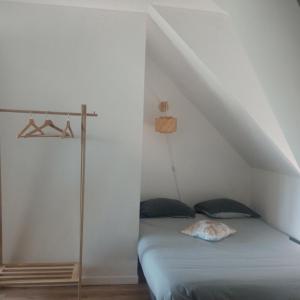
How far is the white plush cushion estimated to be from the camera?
2.85 m

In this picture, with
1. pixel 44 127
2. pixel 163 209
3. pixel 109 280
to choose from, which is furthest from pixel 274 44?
pixel 109 280

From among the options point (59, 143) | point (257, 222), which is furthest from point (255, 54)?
point (257, 222)

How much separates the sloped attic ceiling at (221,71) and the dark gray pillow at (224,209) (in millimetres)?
569

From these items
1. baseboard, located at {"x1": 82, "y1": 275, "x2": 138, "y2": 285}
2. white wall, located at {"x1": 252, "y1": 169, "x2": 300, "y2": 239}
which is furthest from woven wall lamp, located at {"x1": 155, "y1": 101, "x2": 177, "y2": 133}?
baseboard, located at {"x1": 82, "y1": 275, "x2": 138, "y2": 285}

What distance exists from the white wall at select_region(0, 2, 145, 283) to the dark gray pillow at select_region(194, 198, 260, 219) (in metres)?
0.95

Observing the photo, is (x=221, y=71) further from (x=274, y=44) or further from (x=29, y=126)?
(x=29, y=126)

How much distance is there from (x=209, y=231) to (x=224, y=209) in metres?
0.84

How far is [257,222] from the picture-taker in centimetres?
359

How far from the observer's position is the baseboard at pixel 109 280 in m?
3.09

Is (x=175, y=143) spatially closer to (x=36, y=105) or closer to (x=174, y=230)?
(x=174, y=230)

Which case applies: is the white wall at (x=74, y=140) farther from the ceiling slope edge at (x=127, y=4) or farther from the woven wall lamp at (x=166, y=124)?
the woven wall lamp at (x=166, y=124)

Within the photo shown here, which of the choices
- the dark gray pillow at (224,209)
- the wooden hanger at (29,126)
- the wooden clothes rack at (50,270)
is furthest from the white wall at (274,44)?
the wooden hanger at (29,126)

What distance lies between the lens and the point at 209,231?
288cm

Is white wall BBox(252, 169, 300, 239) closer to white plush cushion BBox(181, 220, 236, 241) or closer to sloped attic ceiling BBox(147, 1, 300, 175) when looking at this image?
sloped attic ceiling BBox(147, 1, 300, 175)
